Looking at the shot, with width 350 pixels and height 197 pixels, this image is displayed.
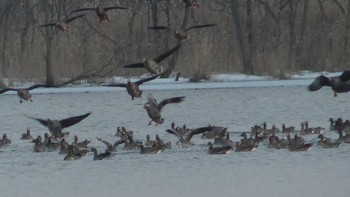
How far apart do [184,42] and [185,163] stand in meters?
13.7

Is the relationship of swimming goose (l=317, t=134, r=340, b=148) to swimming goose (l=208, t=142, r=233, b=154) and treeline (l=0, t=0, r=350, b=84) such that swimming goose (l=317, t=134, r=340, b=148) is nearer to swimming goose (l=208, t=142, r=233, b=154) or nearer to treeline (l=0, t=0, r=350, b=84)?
swimming goose (l=208, t=142, r=233, b=154)

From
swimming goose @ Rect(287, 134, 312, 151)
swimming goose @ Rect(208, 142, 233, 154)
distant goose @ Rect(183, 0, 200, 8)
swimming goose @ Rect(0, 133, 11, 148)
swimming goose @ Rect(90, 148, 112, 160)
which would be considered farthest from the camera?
swimming goose @ Rect(0, 133, 11, 148)

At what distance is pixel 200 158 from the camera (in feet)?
57.1

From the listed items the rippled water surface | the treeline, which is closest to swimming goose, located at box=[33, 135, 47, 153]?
the rippled water surface

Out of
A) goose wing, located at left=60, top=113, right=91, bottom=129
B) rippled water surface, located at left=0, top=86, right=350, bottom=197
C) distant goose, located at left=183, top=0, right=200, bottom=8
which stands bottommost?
rippled water surface, located at left=0, top=86, right=350, bottom=197

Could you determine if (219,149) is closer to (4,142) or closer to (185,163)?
(185,163)

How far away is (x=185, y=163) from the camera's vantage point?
16828mm

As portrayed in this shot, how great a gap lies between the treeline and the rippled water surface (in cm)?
373

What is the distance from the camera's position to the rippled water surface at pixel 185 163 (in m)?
14.6

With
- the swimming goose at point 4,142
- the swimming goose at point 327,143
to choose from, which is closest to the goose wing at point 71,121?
the swimming goose at point 4,142

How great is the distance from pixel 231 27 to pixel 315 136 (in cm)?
1322

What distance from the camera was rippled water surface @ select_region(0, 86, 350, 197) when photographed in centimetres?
1459

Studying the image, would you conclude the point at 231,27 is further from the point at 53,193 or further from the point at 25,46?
the point at 53,193

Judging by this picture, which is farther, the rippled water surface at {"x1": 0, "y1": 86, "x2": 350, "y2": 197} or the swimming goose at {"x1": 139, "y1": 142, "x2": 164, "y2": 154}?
the swimming goose at {"x1": 139, "y1": 142, "x2": 164, "y2": 154}
